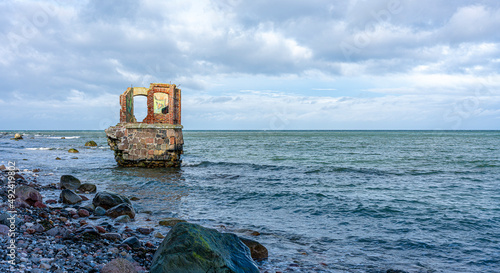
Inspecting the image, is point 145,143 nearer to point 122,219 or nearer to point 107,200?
point 107,200

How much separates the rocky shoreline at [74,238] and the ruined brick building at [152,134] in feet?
39.5

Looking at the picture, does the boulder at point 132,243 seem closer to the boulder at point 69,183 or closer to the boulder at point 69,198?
the boulder at point 69,198

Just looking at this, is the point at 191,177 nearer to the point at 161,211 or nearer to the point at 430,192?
the point at 161,211

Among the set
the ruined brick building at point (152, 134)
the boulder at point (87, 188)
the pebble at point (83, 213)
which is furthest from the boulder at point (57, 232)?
the ruined brick building at point (152, 134)

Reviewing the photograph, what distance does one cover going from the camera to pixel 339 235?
8.40 m

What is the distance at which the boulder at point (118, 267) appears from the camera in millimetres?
4749

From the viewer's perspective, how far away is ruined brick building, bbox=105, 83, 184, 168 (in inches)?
874

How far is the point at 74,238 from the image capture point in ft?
20.1

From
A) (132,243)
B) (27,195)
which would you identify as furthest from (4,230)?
(27,195)

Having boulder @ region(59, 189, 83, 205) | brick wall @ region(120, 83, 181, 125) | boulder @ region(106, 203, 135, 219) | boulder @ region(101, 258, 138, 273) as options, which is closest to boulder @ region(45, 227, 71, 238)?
boulder @ region(101, 258, 138, 273)

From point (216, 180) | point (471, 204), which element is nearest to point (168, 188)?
point (216, 180)

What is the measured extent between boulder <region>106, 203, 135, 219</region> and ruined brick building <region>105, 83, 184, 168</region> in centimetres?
→ 1297

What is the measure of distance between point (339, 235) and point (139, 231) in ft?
17.3

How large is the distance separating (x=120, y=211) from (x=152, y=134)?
526 inches
